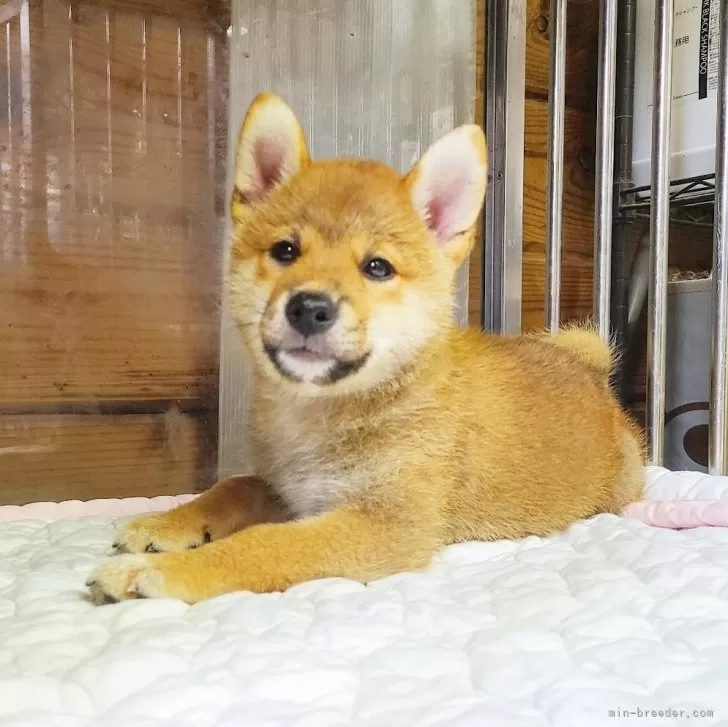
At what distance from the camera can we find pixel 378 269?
3.61 feet

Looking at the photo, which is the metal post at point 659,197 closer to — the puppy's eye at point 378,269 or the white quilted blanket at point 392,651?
the white quilted blanket at point 392,651

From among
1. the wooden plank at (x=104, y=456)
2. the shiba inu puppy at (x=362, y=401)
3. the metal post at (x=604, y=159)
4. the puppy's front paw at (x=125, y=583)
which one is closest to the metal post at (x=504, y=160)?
the metal post at (x=604, y=159)

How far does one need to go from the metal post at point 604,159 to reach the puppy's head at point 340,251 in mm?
660

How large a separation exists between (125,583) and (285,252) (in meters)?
0.52

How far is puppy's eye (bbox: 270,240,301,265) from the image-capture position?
1094mm

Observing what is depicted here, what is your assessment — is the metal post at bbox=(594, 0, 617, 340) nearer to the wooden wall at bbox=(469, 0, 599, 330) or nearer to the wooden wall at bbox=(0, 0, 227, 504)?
the wooden wall at bbox=(469, 0, 599, 330)

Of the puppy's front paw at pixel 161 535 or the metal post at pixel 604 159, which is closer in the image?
the puppy's front paw at pixel 161 535

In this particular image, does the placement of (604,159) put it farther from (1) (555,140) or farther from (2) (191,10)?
(2) (191,10)

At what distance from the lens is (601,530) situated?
1.21 metres

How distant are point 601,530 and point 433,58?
1227 millimetres

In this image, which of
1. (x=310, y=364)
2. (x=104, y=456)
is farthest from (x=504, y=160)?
(x=104, y=456)

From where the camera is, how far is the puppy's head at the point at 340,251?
3.30 feet

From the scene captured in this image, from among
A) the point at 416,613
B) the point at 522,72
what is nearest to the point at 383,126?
the point at 522,72

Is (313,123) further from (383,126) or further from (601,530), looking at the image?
(601,530)
